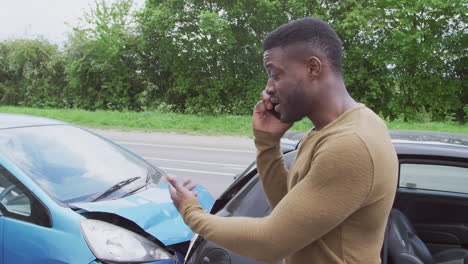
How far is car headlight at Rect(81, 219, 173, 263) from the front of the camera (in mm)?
2406

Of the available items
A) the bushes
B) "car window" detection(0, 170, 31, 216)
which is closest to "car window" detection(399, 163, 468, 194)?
"car window" detection(0, 170, 31, 216)

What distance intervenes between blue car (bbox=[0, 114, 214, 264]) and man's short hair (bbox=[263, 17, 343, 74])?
1.86 meters

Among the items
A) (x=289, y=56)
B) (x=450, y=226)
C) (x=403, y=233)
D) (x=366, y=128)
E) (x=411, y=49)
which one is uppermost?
(x=411, y=49)

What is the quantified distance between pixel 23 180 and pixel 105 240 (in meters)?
0.71

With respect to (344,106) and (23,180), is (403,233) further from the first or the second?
(23,180)

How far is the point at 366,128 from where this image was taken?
3.49 feet

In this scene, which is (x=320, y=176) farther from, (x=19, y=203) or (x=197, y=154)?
(x=197, y=154)

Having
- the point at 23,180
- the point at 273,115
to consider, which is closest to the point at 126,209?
the point at 23,180

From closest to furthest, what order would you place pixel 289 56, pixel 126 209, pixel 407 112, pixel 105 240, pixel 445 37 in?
pixel 289 56
pixel 105 240
pixel 126 209
pixel 445 37
pixel 407 112

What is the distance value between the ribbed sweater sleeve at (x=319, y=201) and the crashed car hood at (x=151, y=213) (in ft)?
5.57

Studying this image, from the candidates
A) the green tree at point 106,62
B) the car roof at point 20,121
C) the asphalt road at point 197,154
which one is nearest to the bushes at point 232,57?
the green tree at point 106,62

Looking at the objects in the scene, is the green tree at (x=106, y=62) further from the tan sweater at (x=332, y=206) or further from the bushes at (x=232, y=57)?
the tan sweater at (x=332, y=206)

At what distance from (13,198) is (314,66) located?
2375 mm

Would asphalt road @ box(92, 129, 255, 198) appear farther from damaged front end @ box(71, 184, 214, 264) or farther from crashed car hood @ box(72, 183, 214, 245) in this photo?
damaged front end @ box(71, 184, 214, 264)
